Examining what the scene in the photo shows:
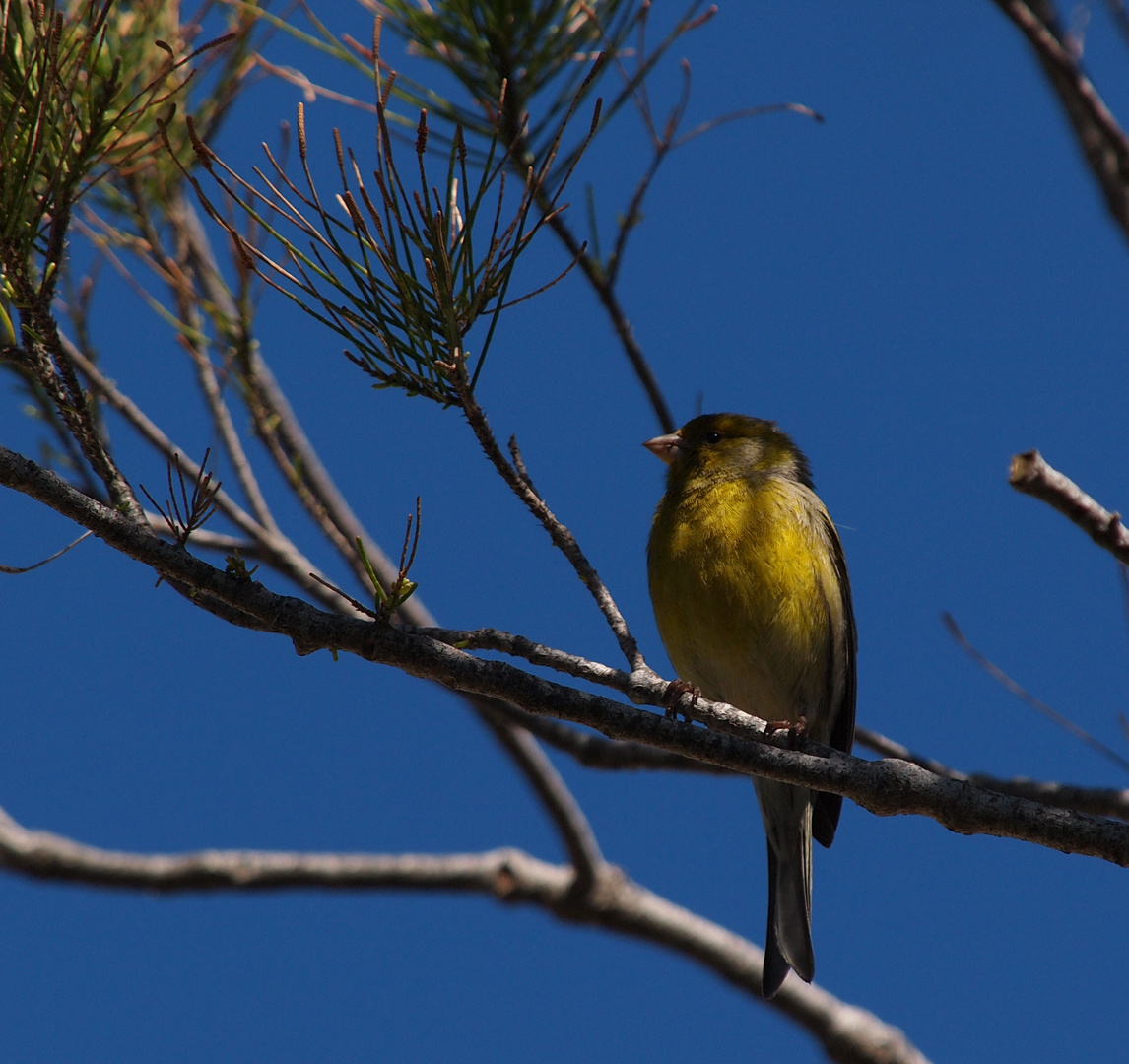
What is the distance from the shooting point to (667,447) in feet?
15.0

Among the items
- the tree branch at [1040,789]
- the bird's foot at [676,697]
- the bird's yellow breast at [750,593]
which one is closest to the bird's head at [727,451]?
the bird's yellow breast at [750,593]

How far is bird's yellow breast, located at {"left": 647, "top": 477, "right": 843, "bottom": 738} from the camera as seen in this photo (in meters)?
3.89

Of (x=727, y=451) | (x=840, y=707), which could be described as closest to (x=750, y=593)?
(x=840, y=707)

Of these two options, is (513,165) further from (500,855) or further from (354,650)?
(500,855)

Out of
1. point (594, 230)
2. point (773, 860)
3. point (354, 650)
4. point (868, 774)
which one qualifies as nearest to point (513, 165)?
point (594, 230)

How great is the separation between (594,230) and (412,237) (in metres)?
1.33

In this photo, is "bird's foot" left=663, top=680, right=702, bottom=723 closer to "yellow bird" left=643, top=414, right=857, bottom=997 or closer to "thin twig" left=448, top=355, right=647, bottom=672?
Result: "thin twig" left=448, top=355, right=647, bottom=672

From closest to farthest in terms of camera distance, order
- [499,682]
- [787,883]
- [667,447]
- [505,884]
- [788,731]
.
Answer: [499,682], [788,731], [787,883], [667,447], [505,884]

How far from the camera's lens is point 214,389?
159 inches

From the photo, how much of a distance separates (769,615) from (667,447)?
971 mm

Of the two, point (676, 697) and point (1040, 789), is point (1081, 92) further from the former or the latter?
point (1040, 789)

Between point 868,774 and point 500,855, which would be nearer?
point 868,774

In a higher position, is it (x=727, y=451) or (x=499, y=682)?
(x=727, y=451)

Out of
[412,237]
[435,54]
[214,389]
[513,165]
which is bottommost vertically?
[412,237]
